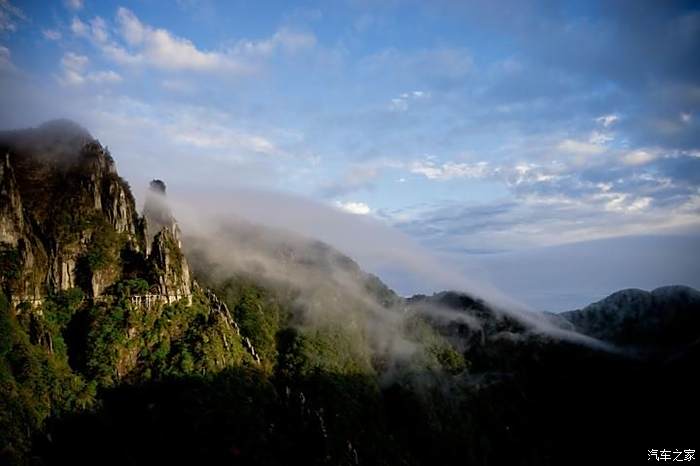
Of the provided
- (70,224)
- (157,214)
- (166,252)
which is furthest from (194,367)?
(157,214)

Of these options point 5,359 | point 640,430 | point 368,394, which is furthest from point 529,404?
point 5,359

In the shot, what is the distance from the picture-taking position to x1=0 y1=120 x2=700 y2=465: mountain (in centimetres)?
9925

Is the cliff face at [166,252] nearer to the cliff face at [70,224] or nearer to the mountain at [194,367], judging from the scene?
the cliff face at [70,224]

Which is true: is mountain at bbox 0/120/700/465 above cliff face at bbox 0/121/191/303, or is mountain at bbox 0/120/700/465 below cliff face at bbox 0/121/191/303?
below

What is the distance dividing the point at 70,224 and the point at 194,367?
4974cm

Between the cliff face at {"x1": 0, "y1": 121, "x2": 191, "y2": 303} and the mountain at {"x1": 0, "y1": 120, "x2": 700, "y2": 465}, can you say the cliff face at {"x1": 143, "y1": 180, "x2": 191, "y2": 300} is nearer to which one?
the cliff face at {"x1": 0, "y1": 121, "x2": 191, "y2": 303}

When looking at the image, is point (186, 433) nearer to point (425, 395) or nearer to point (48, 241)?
point (48, 241)

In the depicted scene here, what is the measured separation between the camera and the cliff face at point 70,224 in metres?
109

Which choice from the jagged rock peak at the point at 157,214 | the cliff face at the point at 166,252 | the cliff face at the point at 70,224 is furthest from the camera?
the jagged rock peak at the point at 157,214

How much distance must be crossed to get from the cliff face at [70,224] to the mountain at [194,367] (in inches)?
15.5

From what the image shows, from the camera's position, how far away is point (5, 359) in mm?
90875

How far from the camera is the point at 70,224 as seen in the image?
124 metres

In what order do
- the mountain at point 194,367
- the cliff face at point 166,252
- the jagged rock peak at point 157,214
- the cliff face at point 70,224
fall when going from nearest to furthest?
1. the mountain at point 194,367
2. the cliff face at point 70,224
3. the cliff face at point 166,252
4. the jagged rock peak at point 157,214

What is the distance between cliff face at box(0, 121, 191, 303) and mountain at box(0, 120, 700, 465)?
395 mm
